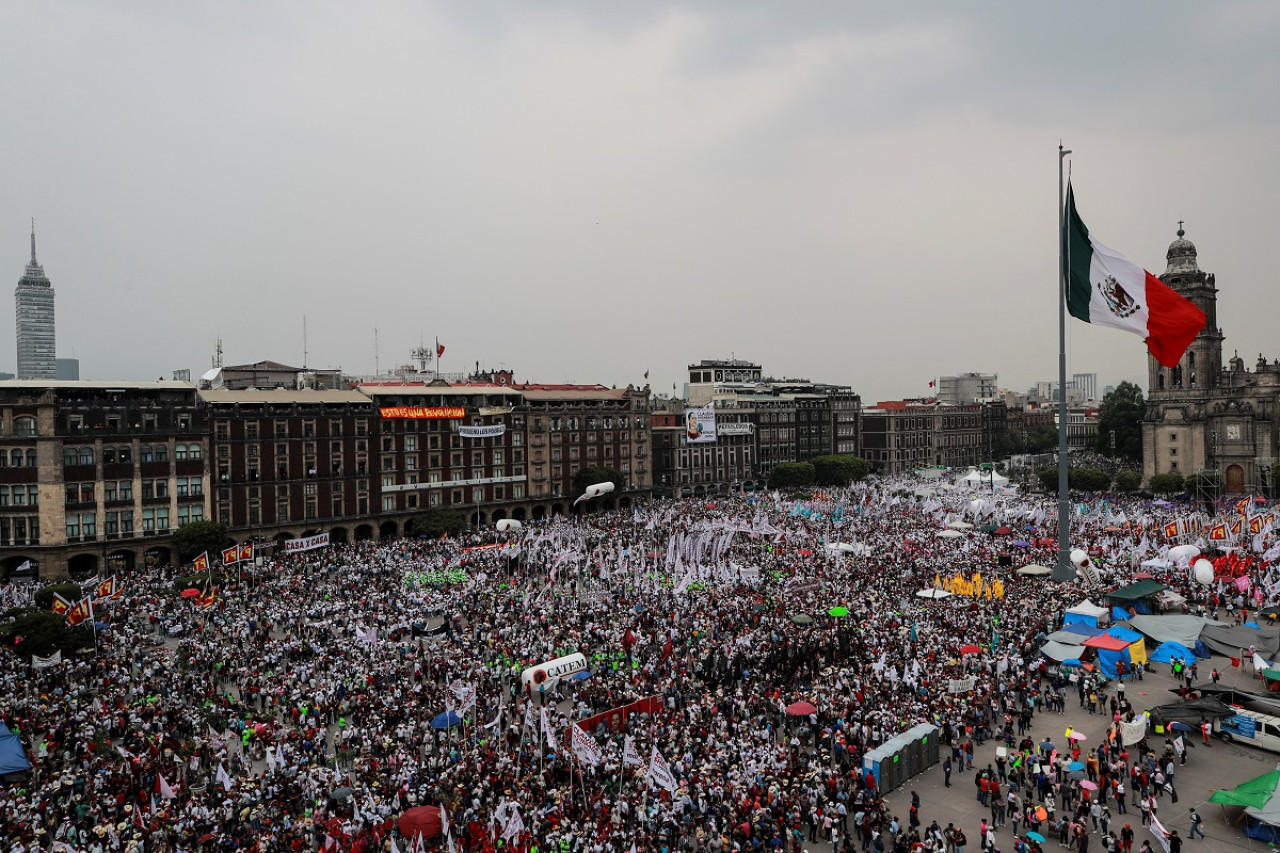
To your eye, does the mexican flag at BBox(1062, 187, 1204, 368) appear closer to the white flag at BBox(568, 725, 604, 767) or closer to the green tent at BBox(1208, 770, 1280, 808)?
the green tent at BBox(1208, 770, 1280, 808)

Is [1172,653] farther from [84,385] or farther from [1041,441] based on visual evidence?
[1041,441]

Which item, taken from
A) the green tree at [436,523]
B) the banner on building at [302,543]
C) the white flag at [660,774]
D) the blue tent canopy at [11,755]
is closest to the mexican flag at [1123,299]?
the white flag at [660,774]

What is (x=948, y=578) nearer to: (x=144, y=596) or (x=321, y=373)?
(x=144, y=596)

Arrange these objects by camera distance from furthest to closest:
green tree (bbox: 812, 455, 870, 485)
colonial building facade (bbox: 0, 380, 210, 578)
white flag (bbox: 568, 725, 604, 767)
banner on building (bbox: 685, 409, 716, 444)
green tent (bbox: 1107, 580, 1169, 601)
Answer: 1. green tree (bbox: 812, 455, 870, 485)
2. banner on building (bbox: 685, 409, 716, 444)
3. colonial building facade (bbox: 0, 380, 210, 578)
4. green tent (bbox: 1107, 580, 1169, 601)
5. white flag (bbox: 568, 725, 604, 767)

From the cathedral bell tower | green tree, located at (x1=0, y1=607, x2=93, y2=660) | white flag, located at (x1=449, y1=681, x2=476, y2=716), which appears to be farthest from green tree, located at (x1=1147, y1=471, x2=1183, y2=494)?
green tree, located at (x1=0, y1=607, x2=93, y2=660)

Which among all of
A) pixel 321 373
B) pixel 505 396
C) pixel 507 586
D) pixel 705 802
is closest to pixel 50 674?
pixel 507 586

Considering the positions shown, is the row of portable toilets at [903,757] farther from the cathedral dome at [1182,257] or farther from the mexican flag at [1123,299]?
the cathedral dome at [1182,257]
